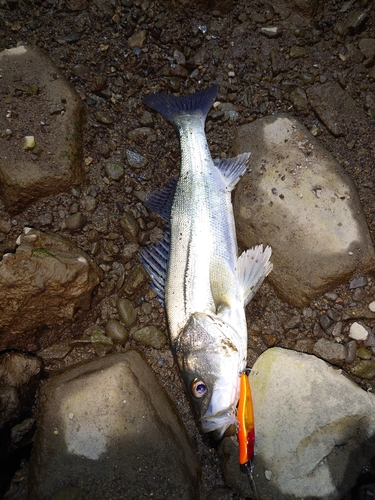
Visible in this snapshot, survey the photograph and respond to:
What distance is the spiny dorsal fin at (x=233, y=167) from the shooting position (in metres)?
3.91

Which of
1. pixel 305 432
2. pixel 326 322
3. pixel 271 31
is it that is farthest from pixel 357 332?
pixel 271 31

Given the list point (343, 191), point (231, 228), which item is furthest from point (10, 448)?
point (343, 191)

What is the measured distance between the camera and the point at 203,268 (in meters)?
3.50

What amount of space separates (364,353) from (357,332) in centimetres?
19

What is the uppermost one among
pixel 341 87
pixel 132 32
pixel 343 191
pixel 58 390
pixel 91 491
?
pixel 132 32

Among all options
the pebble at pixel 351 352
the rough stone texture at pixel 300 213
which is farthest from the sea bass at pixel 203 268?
the pebble at pixel 351 352

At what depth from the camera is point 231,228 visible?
3783mm

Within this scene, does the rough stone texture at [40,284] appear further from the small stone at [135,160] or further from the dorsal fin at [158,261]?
the small stone at [135,160]

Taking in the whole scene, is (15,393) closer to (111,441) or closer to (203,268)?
(111,441)

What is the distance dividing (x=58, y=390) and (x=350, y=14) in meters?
4.64

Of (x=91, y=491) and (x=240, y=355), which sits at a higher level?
(x=240, y=355)

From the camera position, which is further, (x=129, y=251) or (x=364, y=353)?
(x=129, y=251)

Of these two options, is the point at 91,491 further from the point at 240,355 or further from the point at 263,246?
the point at 263,246

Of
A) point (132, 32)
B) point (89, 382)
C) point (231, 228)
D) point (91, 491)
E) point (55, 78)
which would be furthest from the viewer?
point (132, 32)
